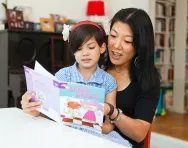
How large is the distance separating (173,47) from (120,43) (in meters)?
4.31

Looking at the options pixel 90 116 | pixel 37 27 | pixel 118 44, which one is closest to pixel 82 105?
pixel 90 116

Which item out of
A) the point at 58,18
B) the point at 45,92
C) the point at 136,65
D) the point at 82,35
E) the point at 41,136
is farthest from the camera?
the point at 58,18

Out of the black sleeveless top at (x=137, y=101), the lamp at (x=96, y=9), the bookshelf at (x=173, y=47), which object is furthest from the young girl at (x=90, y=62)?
the bookshelf at (x=173, y=47)

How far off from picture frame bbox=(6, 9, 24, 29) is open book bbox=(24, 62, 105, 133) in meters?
2.31

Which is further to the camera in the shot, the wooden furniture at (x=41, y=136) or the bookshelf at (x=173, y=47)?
the bookshelf at (x=173, y=47)

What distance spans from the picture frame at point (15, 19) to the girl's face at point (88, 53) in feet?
7.39

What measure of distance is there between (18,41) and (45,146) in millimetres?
2457

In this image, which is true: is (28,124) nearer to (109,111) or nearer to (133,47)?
(109,111)

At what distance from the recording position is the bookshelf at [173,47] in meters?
5.27

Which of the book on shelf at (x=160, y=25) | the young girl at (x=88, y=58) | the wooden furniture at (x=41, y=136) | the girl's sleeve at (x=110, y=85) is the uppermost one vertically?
the book on shelf at (x=160, y=25)

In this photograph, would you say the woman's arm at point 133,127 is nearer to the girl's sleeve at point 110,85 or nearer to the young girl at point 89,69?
the young girl at point 89,69

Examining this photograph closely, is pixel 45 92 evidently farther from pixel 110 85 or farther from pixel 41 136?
pixel 110 85

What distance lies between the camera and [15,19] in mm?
3410

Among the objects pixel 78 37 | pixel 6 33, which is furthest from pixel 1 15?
pixel 78 37
